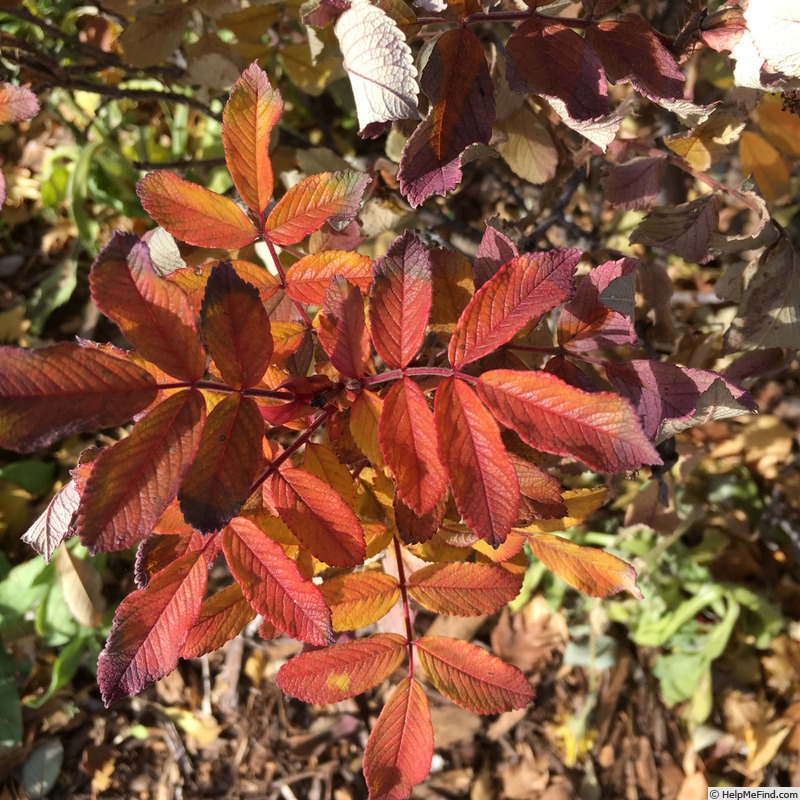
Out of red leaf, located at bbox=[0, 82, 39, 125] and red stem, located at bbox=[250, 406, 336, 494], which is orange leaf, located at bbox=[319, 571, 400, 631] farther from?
red leaf, located at bbox=[0, 82, 39, 125]

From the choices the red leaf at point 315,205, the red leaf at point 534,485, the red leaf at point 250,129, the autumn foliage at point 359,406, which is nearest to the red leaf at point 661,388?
the autumn foliage at point 359,406

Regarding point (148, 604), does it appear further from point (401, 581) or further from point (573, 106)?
point (573, 106)

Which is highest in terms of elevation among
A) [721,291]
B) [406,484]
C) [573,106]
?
[573,106]

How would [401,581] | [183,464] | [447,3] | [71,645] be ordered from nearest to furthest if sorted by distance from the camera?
[183,464]
[447,3]
[401,581]
[71,645]

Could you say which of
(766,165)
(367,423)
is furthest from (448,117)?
(766,165)

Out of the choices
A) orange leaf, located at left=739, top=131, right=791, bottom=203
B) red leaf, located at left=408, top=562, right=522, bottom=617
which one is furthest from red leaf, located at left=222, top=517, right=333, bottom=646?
orange leaf, located at left=739, top=131, right=791, bottom=203

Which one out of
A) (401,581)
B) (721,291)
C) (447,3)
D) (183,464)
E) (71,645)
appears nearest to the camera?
(183,464)

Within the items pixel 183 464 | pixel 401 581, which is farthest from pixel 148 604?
pixel 401 581
